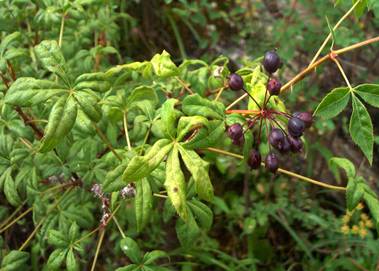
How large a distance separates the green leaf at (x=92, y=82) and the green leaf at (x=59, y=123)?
107mm

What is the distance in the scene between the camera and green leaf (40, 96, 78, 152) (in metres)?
1.39

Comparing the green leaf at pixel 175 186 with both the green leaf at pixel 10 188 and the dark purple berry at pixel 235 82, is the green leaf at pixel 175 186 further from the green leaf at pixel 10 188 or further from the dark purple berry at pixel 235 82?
the green leaf at pixel 10 188

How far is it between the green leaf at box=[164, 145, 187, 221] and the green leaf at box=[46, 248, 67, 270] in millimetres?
681

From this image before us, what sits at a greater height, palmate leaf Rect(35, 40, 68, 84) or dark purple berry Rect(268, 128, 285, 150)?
palmate leaf Rect(35, 40, 68, 84)

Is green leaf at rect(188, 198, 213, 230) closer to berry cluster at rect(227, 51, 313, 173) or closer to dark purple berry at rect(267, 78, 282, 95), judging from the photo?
berry cluster at rect(227, 51, 313, 173)

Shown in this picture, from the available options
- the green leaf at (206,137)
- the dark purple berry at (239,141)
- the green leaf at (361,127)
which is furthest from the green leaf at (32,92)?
the green leaf at (361,127)

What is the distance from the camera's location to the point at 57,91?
1485mm

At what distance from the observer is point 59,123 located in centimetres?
140

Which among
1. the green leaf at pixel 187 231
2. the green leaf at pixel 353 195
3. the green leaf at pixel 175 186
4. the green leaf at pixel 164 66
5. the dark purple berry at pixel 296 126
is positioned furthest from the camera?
the green leaf at pixel 353 195

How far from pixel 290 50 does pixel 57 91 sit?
2.13 meters

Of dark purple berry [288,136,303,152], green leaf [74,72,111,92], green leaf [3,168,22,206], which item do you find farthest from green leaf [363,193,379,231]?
green leaf [3,168,22,206]

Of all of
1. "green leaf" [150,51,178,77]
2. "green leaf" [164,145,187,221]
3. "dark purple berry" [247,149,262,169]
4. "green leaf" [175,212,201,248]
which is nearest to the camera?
"green leaf" [164,145,187,221]

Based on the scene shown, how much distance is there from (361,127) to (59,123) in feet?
2.85

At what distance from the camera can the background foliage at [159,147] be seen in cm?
151
